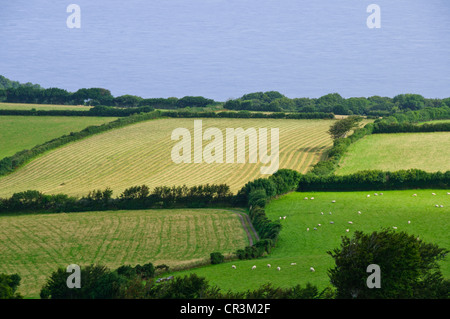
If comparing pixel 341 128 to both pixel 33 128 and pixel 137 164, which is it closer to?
pixel 137 164

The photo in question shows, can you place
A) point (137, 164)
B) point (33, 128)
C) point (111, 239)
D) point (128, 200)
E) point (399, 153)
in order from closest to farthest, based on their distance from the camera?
1. point (111, 239)
2. point (128, 200)
3. point (399, 153)
4. point (137, 164)
5. point (33, 128)

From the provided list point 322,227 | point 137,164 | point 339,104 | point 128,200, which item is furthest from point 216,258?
point 339,104

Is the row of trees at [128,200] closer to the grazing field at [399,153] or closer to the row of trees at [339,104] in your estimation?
the grazing field at [399,153]

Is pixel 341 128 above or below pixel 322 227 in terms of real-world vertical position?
above

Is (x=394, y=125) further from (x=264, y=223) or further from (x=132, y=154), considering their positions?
(x=264, y=223)

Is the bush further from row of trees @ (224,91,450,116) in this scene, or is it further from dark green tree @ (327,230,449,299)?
row of trees @ (224,91,450,116)

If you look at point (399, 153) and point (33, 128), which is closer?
point (399, 153)
